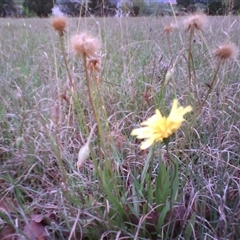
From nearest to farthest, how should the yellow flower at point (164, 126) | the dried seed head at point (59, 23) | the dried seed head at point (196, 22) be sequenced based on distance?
the yellow flower at point (164, 126) < the dried seed head at point (59, 23) < the dried seed head at point (196, 22)

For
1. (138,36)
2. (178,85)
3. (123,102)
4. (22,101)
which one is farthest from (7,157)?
(138,36)

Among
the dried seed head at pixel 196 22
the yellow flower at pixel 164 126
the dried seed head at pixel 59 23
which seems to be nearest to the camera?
the yellow flower at pixel 164 126

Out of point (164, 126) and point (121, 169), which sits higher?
point (164, 126)

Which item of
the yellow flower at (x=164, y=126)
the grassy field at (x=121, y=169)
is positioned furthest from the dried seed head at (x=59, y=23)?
the yellow flower at (x=164, y=126)

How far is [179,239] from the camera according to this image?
85 cm

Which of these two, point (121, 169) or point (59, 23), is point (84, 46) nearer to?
point (59, 23)

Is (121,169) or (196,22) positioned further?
(121,169)

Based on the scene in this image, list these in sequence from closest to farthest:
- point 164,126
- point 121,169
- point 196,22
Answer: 1. point 164,126
2. point 196,22
3. point 121,169

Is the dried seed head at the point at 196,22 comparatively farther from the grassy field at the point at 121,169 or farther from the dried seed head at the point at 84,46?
the dried seed head at the point at 84,46

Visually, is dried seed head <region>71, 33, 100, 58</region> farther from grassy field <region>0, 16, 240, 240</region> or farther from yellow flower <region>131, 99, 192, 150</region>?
yellow flower <region>131, 99, 192, 150</region>

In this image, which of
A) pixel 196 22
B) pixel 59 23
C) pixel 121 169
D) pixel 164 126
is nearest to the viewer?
pixel 164 126

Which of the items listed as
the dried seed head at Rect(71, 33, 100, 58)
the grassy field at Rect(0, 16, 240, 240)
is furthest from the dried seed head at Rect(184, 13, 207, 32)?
the dried seed head at Rect(71, 33, 100, 58)

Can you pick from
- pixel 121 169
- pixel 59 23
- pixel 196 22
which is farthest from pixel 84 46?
pixel 121 169

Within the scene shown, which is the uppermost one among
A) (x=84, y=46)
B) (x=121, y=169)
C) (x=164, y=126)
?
(x=84, y=46)
